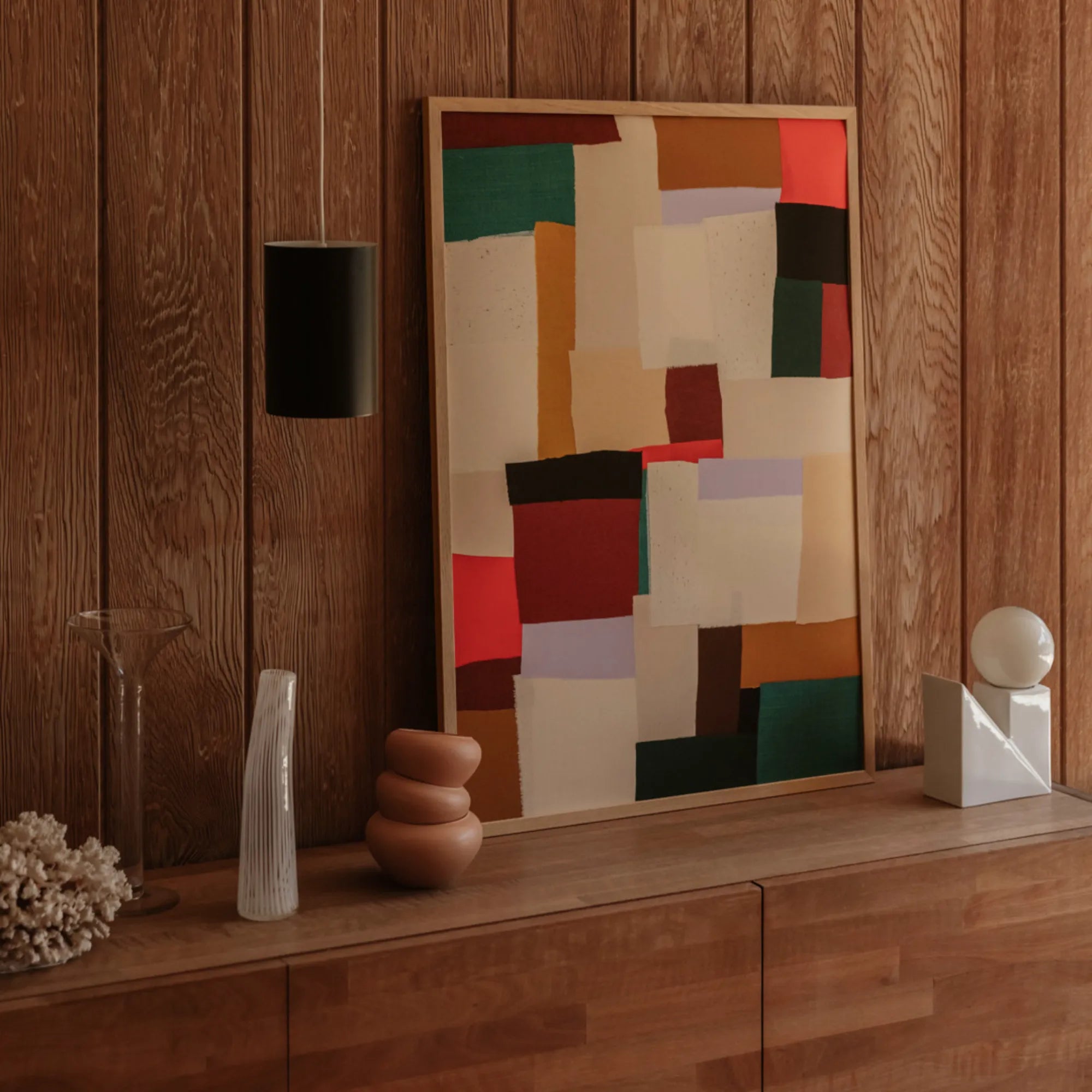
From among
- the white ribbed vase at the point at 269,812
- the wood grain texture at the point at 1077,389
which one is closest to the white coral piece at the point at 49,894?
the white ribbed vase at the point at 269,812

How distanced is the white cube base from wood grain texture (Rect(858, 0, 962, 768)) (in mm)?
127

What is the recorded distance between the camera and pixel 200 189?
59.2 inches

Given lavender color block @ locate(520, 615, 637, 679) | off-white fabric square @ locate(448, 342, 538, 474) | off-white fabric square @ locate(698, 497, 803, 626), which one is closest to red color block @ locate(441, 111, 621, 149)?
off-white fabric square @ locate(448, 342, 538, 474)

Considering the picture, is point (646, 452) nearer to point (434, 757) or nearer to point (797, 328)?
point (797, 328)

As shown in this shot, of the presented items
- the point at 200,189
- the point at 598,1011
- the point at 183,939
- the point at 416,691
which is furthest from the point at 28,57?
the point at 598,1011

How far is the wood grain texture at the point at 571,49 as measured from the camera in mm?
1644

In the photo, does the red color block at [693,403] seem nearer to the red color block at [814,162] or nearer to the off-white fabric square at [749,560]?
the off-white fabric square at [749,560]

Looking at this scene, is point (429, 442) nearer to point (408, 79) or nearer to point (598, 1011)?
point (408, 79)

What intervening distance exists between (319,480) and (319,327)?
0.26 meters

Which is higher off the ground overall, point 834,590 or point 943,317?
point 943,317

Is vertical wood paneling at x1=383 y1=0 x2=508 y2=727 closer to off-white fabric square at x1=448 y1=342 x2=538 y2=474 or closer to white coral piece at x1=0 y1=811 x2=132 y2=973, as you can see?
off-white fabric square at x1=448 y1=342 x2=538 y2=474

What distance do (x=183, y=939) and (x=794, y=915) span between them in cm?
68

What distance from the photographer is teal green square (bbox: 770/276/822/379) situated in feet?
5.86

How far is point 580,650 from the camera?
1688 mm
